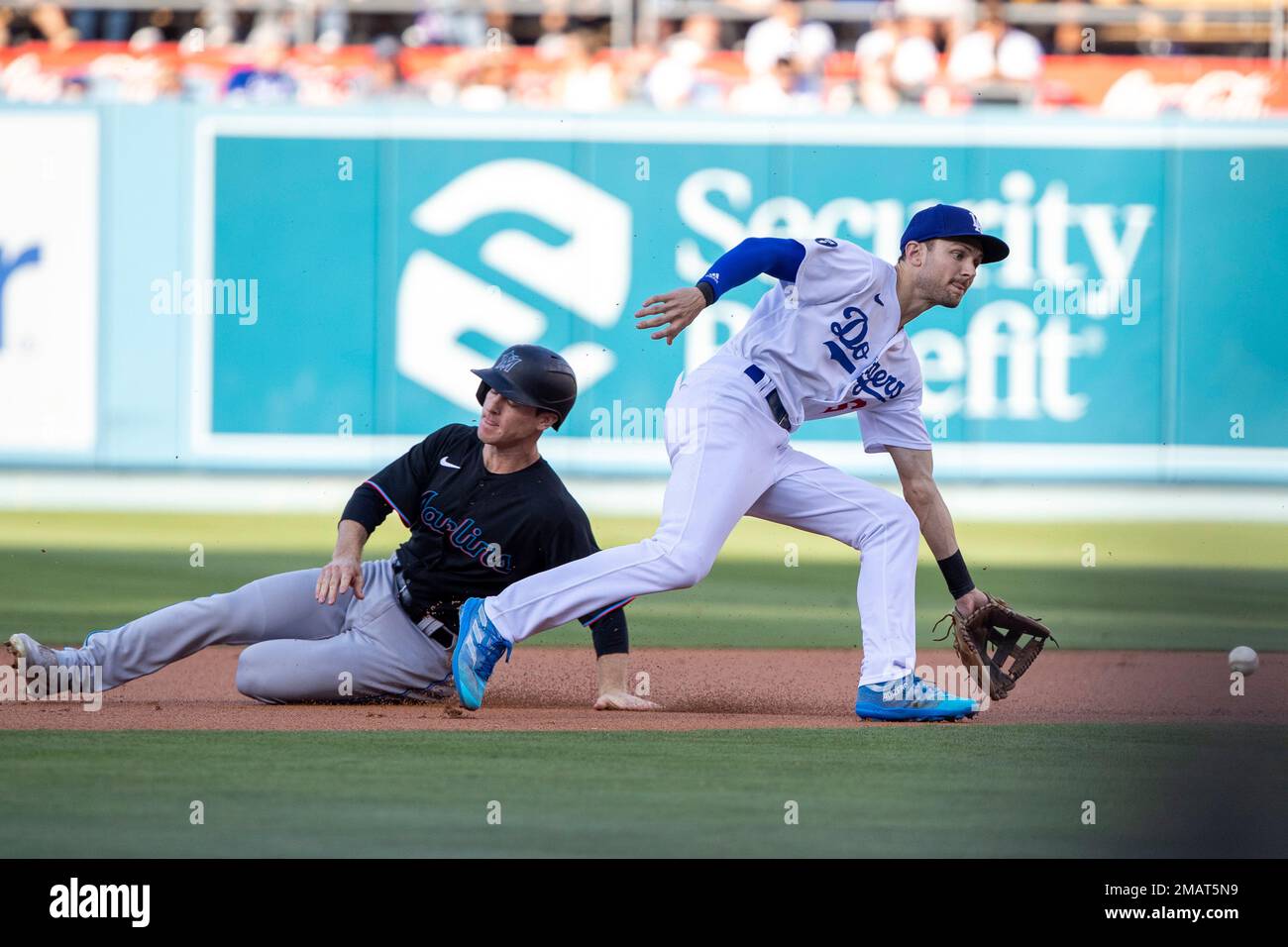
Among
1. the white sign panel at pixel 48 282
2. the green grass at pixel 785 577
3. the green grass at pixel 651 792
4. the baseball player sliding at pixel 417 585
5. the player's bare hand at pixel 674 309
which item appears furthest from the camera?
the white sign panel at pixel 48 282

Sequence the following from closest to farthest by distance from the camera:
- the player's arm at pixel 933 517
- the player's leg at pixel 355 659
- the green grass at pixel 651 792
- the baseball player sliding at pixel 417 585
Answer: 1. the green grass at pixel 651 792
2. the baseball player sliding at pixel 417 585
3. the player's leg at pixel 355 659
4. the player's arm at pixel 933 517

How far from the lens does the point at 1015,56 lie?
47.7 feet

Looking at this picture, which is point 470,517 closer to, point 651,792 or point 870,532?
point 870,532

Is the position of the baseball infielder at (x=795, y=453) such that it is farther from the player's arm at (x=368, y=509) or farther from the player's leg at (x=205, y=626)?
the player's leg at (x=205, y=626)

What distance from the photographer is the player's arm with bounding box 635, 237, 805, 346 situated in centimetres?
482

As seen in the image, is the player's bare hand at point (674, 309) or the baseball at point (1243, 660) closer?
the player's bare hand at point (674, 309)

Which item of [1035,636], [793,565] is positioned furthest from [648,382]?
[1035,636]

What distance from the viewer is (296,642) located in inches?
215

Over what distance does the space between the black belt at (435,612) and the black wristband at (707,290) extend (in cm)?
126

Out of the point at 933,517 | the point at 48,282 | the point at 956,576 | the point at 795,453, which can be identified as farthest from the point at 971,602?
the point at 48,282

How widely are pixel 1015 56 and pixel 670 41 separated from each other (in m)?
2.88

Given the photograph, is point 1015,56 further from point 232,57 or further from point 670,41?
point 232,57

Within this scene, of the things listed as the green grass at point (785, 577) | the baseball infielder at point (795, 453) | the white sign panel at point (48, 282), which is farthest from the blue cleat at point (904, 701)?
the white sign panel at point (48, 282)

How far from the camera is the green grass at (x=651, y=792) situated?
149 inches
